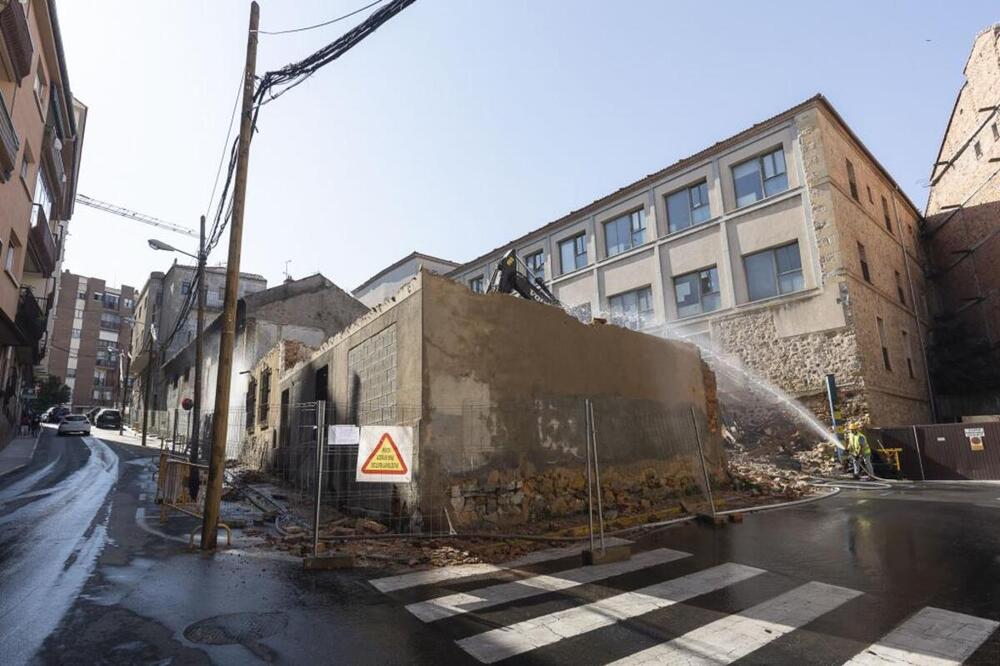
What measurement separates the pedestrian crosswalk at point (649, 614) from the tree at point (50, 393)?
2390 inches

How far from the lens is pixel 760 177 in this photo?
21.8 m

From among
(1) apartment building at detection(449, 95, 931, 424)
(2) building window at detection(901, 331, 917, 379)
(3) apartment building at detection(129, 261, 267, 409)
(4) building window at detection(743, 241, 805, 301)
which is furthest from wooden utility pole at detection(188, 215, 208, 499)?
(2) building window at detection(901, 331, 917, 379)

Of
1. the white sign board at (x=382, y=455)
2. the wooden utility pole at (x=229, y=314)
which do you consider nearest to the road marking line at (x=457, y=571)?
the white sign board at (x=382, y=455)

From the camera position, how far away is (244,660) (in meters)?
3.65

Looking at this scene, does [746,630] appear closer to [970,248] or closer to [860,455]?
[860,455]

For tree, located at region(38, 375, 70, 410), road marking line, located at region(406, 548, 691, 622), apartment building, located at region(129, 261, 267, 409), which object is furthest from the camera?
tree, located at region(38, 375, 70, 410)

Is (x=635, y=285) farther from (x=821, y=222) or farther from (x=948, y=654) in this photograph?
(x=948, y=654)

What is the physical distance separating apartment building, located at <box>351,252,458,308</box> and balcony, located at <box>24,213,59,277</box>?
16791mm

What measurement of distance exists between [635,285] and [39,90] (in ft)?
77.0

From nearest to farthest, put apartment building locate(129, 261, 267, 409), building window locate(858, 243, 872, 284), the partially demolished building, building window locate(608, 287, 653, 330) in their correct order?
the partially demolished building < building window locate(858, 243, 872, 284) < building window locate(608, 287, 653, 330) < apartment building locate(129, 261, 267, 409)

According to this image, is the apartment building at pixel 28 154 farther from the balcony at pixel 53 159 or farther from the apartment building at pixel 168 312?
the apartment building at pixel 168 312

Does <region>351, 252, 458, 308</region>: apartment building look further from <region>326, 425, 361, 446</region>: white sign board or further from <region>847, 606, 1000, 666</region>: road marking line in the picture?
<region>847, 606, 1000, 666</region>: road marking line

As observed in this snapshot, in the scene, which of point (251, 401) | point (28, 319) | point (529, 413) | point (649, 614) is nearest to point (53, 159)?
point (28, 319)

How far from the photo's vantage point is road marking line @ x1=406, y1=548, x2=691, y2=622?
188 inches
